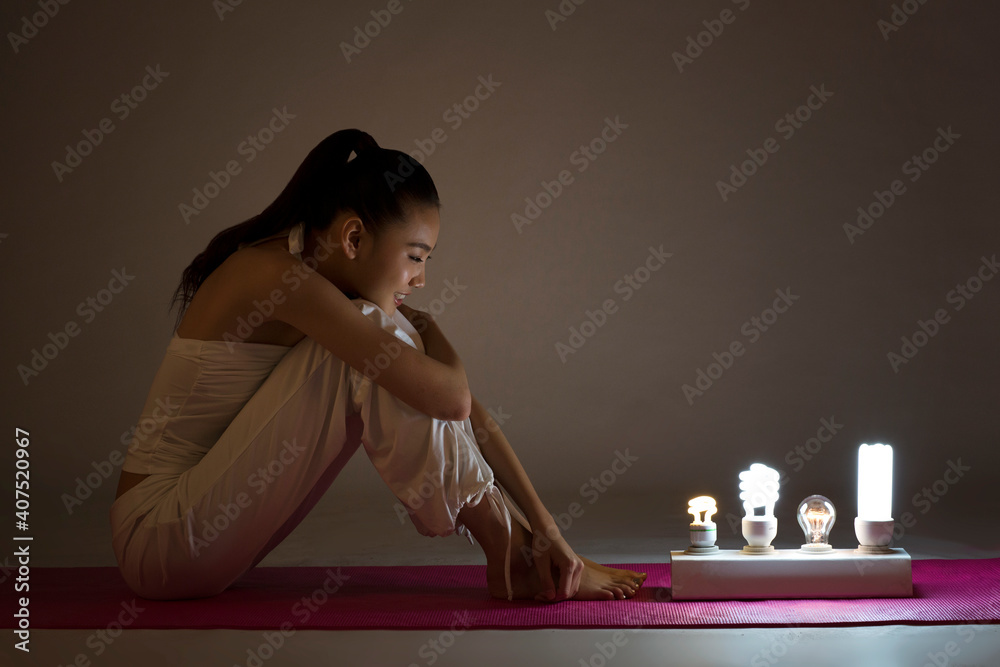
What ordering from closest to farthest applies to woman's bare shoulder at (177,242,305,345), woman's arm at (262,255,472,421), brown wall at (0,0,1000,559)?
woman's arm at (262,255,472,421) → woman's bare shoulder at (177,242,305,345) → brown wall at (0,0,1000,559)

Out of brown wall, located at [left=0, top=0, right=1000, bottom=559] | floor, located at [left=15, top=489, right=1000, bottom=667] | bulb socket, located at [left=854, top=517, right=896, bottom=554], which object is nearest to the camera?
floor, located at [left=15, top=489, right=1000, bottom=667]

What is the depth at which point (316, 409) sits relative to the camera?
5.72 feet

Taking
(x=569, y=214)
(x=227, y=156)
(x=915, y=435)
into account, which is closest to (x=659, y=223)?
(x=569, y=214)

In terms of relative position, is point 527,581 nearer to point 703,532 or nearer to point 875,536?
point 703,532

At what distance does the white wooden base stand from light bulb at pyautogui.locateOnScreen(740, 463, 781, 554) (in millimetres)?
53

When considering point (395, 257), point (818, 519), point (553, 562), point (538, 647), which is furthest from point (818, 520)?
point (395, 257)

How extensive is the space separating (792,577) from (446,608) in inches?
26.4

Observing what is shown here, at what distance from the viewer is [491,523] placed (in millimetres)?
1842

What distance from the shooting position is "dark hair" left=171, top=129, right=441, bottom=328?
1.86m

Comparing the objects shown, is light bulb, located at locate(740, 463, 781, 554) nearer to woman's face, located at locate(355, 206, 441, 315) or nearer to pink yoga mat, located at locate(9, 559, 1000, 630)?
pink yoga mat, located at locate(9, 559, 1000, 630)

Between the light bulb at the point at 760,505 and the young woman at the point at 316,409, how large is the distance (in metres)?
0.25

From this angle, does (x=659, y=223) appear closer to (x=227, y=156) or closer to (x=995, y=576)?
(x=227, y=156)

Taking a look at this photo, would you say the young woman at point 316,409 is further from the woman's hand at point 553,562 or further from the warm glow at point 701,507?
the warm glow at point 701,507

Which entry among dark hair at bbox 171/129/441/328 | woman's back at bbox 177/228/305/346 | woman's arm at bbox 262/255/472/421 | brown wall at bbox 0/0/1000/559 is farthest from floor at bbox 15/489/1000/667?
brown wall at bbox 0/0/1000/559
